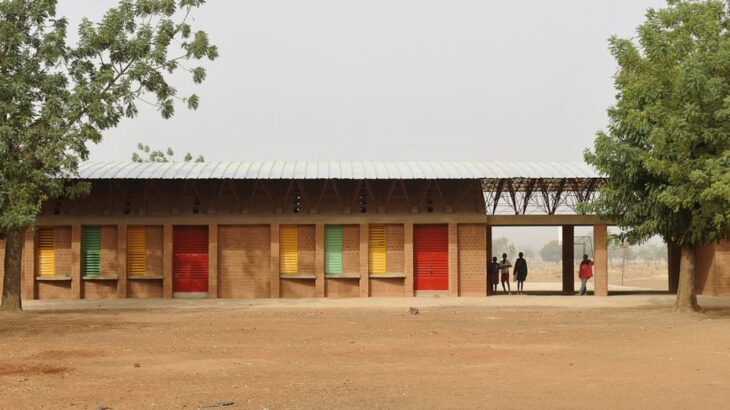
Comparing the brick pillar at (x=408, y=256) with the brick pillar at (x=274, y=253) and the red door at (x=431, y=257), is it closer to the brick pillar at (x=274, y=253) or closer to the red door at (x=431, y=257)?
the red door at (x=431, y=257)

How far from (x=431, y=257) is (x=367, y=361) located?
2007 centimetres

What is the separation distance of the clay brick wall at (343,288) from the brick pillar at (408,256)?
2043 mm

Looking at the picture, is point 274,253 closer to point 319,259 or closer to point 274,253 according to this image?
point 274,253

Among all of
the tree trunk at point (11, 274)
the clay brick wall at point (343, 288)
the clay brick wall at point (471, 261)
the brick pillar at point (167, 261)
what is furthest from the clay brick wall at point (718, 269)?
the tree trunk at point (11, 274)

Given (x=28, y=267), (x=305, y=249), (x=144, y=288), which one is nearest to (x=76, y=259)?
(x=28, y=267)

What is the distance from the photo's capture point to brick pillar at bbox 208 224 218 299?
3506 centimetres

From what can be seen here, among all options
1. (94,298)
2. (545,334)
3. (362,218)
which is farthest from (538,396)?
(94,298)

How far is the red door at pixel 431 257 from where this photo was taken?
35.7 metres

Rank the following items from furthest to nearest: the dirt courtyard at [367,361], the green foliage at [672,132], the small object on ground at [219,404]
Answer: the green foliage at [672,132] < the dirt courtyard at [367,361] < the small object on ground at [219,404]

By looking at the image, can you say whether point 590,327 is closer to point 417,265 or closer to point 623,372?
point 623,372

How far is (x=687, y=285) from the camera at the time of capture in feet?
87.5

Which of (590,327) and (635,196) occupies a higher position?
(635,196)

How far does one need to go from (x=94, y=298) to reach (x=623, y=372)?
26060 millimetres

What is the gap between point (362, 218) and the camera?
35.3 meters
